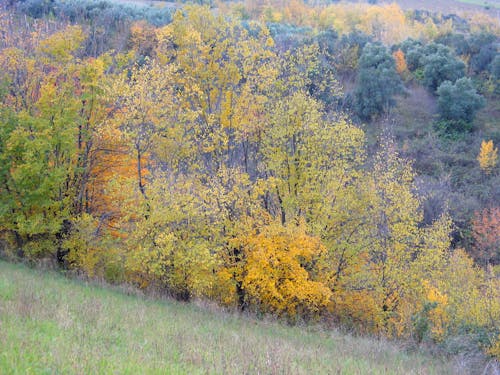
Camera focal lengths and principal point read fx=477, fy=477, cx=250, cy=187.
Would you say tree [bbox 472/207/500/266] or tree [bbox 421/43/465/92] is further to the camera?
tree [bbox 421/43/465/92]

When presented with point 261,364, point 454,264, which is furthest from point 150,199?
point 454,264

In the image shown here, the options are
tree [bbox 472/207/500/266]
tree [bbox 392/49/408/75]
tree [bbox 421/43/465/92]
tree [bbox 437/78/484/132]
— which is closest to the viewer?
tree [bbox 472/207/500/266]

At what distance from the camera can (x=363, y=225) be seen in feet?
63.8

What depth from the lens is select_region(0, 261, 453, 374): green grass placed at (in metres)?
6.46

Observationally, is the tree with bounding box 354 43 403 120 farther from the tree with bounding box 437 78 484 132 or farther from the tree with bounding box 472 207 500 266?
the tree with bounding box 472 207 500 266

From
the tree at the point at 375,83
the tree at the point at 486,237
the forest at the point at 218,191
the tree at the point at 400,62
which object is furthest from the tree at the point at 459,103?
the forest at the point at 218,191

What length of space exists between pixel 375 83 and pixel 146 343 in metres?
55.0

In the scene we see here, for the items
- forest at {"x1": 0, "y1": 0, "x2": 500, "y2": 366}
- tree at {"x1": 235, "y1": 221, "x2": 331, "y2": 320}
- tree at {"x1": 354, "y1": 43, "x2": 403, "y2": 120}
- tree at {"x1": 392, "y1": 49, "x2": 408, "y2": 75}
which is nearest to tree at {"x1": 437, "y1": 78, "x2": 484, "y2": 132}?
tree at {"x1": 354, "y1": 43, "x2": 403, "y2": 120}

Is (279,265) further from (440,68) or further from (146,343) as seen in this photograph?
(440,68)

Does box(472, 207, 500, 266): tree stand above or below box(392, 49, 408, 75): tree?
below

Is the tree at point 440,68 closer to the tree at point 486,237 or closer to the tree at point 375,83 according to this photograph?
the tree at point 375,83

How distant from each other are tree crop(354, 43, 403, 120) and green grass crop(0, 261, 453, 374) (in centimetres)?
4791

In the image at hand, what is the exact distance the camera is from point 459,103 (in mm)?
56438

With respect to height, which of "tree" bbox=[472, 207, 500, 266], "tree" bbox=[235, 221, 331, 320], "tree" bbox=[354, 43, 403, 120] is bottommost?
"tree" bbox=[472, 207, 500, 266]
